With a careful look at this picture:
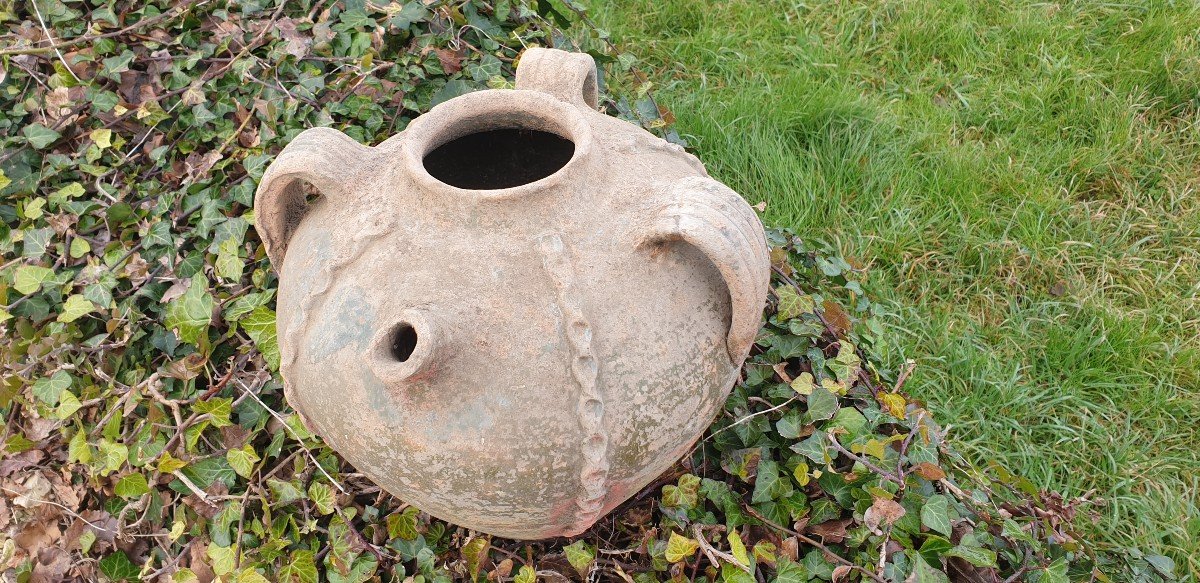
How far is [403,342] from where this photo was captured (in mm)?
1461

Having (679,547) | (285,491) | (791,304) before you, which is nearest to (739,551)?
(679,547)

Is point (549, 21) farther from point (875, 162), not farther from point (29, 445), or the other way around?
point (29, 445)

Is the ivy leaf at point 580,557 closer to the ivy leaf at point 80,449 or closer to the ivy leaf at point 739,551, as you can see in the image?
the ivy leaf at point 739,551

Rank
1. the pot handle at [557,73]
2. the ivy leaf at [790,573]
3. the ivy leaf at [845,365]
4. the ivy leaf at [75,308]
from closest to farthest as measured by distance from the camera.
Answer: the pot handle at [557,73] < the ivy leaf at [790,573] < the ivy leaf at [845,365] < the ivy leaf at [75,308]

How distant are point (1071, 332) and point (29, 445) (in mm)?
Answer: 3445

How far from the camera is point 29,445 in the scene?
2473 millimetres

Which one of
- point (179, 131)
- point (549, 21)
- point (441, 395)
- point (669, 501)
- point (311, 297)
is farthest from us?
point (549, 21)

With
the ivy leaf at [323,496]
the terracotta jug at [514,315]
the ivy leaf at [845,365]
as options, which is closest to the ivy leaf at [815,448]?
the ivy leaf at [845,365]

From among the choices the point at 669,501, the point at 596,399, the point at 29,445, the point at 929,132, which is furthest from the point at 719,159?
the point at 29,445

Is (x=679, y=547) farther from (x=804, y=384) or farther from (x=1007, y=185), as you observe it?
(x=1007, y=185)

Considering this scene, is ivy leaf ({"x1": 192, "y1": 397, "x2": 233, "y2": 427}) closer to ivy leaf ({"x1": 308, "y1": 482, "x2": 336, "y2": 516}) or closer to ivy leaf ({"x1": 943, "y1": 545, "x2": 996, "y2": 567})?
ivy leaf ({"x1": 308, "y1": 482, "x2": 336, "y2": 516})

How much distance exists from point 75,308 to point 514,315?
1889 mm

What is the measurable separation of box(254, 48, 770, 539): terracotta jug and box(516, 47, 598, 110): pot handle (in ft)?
0.46

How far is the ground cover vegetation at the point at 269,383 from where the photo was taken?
6.91ft
